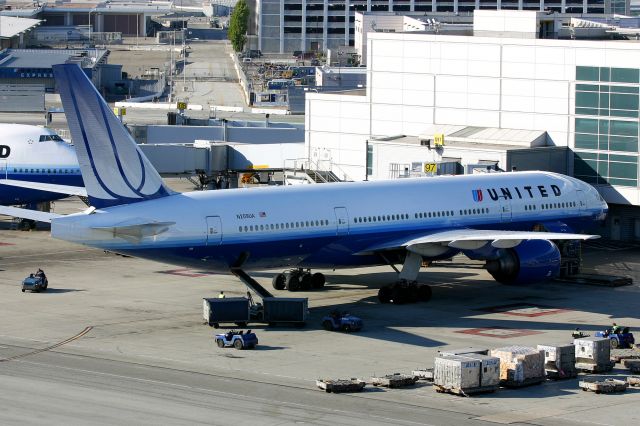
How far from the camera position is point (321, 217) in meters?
60.1

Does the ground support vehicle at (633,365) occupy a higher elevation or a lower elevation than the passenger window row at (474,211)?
lower

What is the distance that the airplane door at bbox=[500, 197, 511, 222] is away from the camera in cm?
6701

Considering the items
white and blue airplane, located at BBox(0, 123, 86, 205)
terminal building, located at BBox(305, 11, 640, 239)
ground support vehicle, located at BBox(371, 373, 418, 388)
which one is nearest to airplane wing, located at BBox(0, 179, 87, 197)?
white and blue airplane, located at BBox(0, 123, 86, 205)

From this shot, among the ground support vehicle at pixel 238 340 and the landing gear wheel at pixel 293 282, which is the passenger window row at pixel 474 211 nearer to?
the landing gear wheel at pixel 293 282

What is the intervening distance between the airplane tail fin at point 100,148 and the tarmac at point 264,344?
17.8 ft

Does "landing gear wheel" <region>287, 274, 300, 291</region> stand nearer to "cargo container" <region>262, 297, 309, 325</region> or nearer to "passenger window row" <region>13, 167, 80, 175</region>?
"cargo container" <region>262, 297, 309, 325</region>

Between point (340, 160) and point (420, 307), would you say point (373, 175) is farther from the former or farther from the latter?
point (420, 307)

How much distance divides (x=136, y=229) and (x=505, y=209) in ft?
67.2

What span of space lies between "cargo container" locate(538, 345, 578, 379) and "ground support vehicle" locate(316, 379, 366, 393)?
22.5 feet

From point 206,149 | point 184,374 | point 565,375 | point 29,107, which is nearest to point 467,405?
point 565,375

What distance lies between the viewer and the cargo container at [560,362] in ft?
155

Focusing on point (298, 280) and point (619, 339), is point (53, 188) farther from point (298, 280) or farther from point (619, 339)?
point (619, 339)

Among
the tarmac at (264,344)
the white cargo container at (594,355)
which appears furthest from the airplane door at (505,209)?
the white cargo container at (594,355)

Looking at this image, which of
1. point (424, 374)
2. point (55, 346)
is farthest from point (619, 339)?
point (55, 346)
